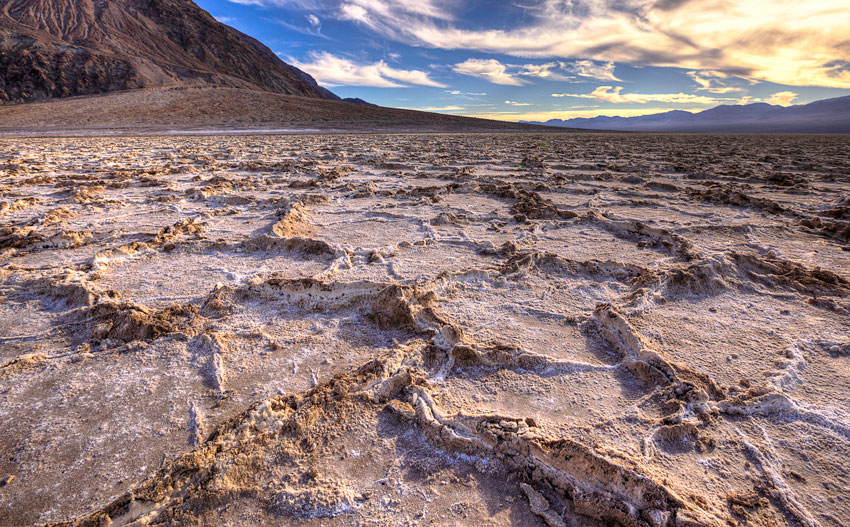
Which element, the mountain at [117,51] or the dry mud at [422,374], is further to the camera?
the mountain at [117,51]

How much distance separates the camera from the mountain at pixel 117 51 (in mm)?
34906

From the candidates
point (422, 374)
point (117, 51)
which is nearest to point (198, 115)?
point (117, 51)

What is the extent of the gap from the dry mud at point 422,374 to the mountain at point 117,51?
1828 inches

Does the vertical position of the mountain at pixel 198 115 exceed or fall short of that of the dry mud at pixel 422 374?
it exceeds it

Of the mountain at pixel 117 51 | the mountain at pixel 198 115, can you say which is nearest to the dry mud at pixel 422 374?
the mountain at pixel 198 115

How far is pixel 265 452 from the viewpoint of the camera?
1292 millimetres

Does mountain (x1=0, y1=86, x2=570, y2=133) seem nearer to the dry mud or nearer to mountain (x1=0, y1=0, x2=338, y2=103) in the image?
mountain (x1=0, y1=0, x2=338, y2=103)

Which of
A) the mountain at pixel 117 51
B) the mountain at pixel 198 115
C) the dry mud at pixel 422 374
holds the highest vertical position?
the mountain at pixel 117 51

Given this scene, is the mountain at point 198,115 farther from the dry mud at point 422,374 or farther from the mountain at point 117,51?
the dry mud at point 422,374

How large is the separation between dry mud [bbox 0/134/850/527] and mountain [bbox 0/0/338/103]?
152 ft

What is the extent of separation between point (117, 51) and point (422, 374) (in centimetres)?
6136

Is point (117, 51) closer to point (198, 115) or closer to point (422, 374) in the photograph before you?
point (198, 115)

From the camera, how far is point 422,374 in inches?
67.1

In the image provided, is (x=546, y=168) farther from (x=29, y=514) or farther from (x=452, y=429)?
(x=29, y=514)
